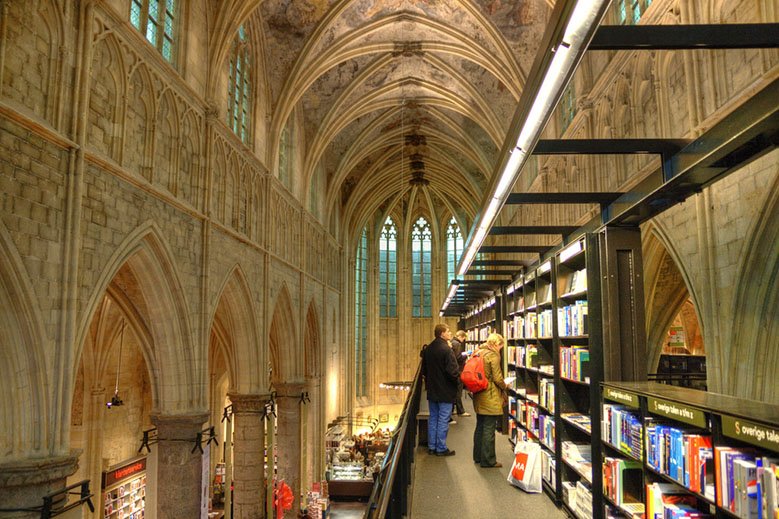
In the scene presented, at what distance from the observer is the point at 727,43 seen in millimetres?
3385

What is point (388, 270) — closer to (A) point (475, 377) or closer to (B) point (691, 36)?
(A) point (475, 377)

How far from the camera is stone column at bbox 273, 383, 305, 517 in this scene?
18.2m

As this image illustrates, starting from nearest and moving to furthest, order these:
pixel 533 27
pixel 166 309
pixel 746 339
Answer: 1. pixel 746 339
2. pixel 166 309
3. pixel 533 27

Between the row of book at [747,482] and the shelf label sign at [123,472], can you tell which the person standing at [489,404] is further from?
the shelf label sign at [123,472]

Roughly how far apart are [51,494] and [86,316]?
205 centimetres

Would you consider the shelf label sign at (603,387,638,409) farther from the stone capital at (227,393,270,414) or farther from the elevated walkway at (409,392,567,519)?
the stone capital at (227,393,270,414)

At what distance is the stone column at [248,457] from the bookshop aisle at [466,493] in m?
6.96

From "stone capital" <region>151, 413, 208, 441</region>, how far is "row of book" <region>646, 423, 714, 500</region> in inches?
319

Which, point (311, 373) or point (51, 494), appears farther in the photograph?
point (311, 373)

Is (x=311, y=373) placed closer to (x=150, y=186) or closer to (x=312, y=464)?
(x=312, y=464)

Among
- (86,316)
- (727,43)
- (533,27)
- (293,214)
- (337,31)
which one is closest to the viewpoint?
(727,43)

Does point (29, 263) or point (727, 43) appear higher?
point (727, 43)

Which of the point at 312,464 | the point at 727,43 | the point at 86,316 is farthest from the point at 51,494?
the point at 312,464

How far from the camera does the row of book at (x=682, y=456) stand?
11.0 feet
